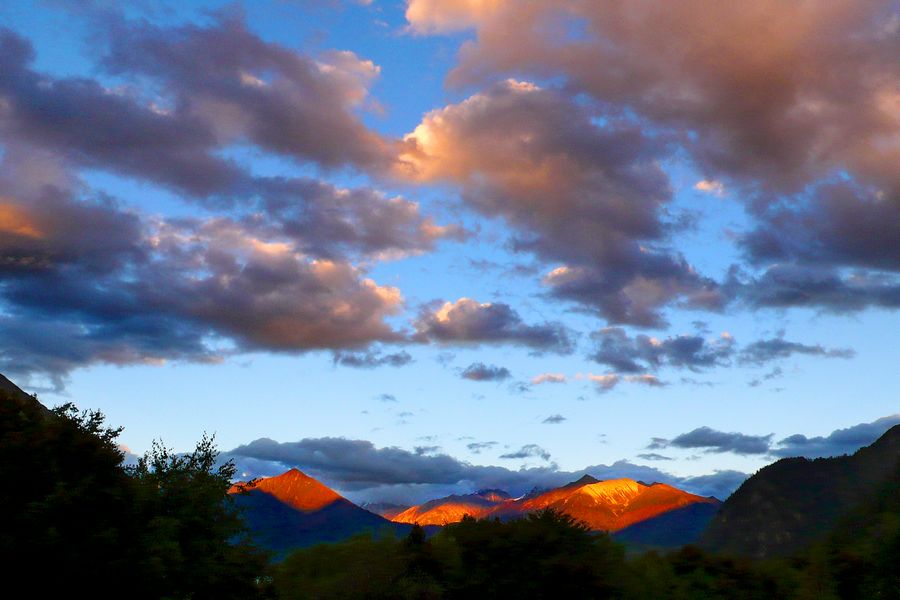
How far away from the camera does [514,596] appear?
22.7 metres

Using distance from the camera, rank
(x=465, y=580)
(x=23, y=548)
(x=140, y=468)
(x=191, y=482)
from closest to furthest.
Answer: (x=23, y=548), (x=465, y=580), (x=191, y=482), (x=140, y=468)

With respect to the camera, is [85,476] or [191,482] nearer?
[85,476]

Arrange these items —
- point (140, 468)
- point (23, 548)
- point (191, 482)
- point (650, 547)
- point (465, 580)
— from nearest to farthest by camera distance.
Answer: point (23, 548) → point (465, 580) → point (650, 547) → point (191, 482) → point (140, 468)

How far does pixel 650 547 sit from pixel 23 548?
51.9 ft

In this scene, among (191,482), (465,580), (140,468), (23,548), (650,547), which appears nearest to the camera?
(23,548)

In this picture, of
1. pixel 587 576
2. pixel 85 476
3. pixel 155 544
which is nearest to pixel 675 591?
pixel 587 576

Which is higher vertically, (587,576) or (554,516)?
(554,516)

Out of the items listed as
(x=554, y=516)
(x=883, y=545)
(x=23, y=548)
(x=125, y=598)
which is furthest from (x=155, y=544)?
(x=883, y=545)

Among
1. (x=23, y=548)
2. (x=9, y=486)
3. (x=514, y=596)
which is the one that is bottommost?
(x=514, y=596)

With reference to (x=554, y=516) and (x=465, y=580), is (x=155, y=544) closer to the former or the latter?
(x=465, y=580)

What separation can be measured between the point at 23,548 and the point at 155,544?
3.37m

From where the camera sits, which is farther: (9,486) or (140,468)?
(140,468)

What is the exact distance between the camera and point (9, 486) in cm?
2330

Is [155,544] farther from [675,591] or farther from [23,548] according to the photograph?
[675,591]
